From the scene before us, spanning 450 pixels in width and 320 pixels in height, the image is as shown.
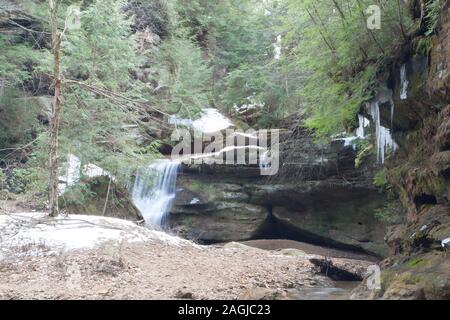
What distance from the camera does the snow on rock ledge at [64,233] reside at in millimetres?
9234

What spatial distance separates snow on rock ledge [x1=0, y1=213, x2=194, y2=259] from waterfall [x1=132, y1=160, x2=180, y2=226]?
19.1ft

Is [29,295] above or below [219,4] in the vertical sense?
below

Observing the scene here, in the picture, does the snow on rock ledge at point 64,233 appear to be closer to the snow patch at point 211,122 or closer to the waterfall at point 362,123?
the waterfall at point 362,123

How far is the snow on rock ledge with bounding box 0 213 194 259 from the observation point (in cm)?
923

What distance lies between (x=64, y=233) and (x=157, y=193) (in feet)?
26.1

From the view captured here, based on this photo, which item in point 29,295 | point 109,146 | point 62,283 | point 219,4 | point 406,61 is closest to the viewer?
point 29,295

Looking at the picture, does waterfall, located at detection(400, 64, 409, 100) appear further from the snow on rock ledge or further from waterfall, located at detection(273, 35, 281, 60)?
waterfall, located at detection(273, 35, 281, 60)

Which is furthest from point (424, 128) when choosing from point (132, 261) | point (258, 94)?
point (258, 94)

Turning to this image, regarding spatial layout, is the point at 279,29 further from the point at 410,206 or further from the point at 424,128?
the point at 410,206

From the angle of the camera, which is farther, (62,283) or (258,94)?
(258,94)

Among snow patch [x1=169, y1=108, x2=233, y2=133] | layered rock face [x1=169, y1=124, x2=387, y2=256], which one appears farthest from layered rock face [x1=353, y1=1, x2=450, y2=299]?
snow patch [x1=169, y1=108, x2=233, y2=133]

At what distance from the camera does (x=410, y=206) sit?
27.8 ft

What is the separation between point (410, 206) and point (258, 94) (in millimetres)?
14099

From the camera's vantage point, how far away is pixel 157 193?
1767cm
